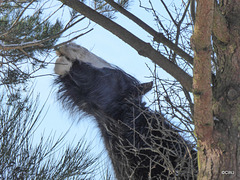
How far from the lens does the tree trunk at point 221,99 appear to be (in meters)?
0.88

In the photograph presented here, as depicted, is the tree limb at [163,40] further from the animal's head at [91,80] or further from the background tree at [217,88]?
the animal's head at [91,80]

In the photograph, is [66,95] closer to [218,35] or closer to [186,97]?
[186,97]

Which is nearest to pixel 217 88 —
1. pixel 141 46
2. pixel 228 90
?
pixel 228 90

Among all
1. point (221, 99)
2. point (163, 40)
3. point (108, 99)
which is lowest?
point (221, 99)

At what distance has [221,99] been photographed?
100 centimetres

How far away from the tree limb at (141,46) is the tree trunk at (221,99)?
0.13 m

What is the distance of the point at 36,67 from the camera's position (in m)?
2.47

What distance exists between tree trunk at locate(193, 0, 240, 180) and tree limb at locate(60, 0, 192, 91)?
0.42 feet

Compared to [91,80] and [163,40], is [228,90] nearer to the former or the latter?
[163,40]

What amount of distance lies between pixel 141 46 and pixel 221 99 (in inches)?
14.8

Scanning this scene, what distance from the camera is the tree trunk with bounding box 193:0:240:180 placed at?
0.88 meters

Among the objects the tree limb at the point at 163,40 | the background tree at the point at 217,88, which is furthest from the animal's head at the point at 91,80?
the background tree at the point at 217,88

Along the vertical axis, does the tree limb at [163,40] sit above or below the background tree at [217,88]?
above

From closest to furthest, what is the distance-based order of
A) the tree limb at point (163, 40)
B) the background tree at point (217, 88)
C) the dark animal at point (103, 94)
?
1. the background tree at point (217, 88)
2. the tree limb at point (163, 40)
3. the dark animal at point (103, 94)
